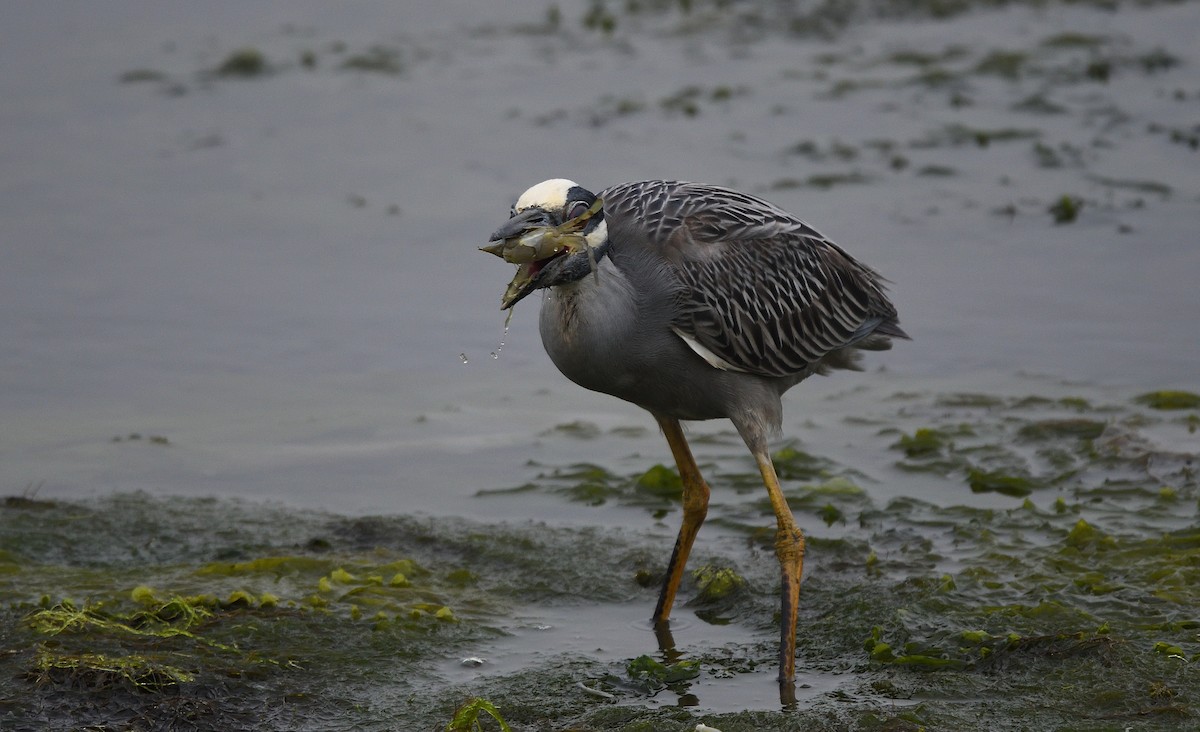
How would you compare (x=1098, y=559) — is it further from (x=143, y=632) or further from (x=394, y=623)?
(x=143, y=632)

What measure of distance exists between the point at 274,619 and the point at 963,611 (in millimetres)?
2830

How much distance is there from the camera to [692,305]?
628 centimetres

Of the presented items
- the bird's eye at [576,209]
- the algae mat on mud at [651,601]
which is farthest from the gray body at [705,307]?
the algae mat on mud at [651,601]

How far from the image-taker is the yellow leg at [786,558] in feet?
20.3

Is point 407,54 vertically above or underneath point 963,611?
above

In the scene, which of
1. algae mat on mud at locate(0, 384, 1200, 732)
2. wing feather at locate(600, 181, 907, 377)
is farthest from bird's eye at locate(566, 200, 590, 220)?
algae mat on mud at locate(0, 384, 1200, 732)

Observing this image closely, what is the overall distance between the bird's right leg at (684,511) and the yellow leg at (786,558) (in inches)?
18.2

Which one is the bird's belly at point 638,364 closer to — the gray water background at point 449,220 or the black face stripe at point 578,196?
the black face stripe at point 578,196

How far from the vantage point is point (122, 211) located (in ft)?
39.7

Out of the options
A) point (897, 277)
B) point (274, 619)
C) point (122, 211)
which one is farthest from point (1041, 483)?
point (122, 211)

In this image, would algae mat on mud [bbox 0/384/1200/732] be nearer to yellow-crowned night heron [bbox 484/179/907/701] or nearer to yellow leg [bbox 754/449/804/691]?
yellow leg [bbox 754/449/804/691]

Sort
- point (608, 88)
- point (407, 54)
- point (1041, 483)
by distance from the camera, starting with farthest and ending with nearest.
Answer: point (407, 54)
point (608, 88)
point (1041, 483)

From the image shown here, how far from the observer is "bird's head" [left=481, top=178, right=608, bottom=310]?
556 centimetres

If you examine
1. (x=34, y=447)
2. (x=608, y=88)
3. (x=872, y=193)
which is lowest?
(x=34, y=447)
